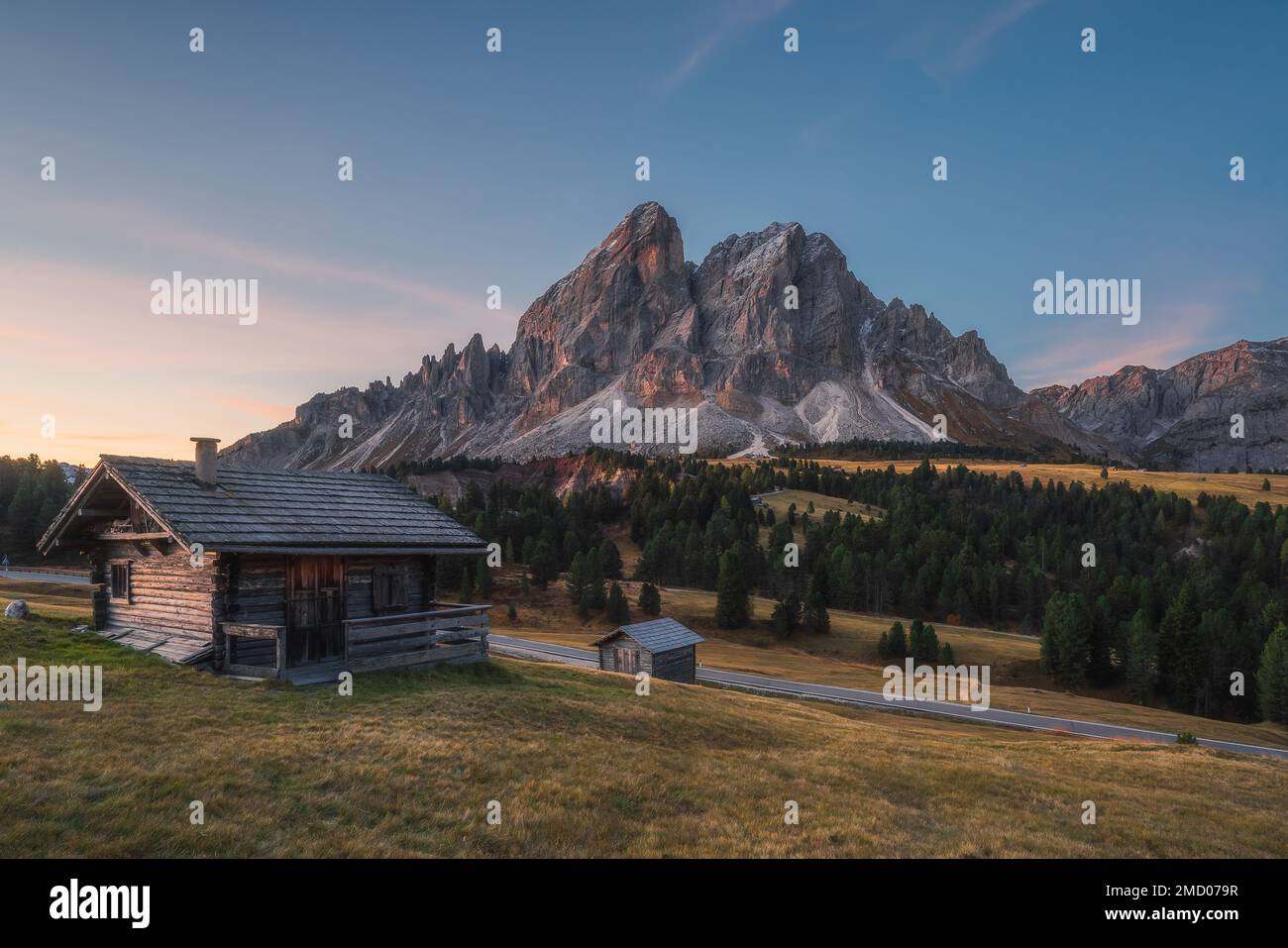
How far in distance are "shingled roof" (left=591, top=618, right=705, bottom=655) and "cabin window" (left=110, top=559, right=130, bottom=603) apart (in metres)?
25.1

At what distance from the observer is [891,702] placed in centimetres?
4956

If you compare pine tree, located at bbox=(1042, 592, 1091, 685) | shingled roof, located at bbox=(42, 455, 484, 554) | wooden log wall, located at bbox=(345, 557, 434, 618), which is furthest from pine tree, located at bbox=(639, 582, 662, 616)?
wooden log wall, located at bbox=(345, 557, 434, 618)

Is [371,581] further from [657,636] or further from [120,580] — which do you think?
[657,636]

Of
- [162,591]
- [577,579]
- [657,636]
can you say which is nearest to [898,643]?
[577,579]

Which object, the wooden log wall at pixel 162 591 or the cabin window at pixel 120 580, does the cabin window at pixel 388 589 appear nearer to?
the wooden log wall at pixel 162 591

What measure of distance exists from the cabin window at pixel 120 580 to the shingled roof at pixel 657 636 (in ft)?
82.5

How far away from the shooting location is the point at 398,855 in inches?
354

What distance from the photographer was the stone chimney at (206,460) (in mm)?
21938

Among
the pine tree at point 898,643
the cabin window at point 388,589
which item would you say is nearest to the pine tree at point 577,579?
the pine tree at point 898,643

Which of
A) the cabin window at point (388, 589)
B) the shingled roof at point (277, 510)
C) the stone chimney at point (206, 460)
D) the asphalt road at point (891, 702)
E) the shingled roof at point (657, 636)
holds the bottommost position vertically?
the asphalt road at point (891, 702)

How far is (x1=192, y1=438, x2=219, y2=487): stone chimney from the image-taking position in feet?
72.0

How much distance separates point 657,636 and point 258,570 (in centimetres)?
2708

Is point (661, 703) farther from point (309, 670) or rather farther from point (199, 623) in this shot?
point (199, 623)
